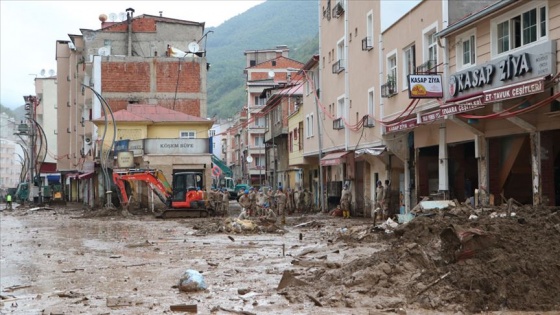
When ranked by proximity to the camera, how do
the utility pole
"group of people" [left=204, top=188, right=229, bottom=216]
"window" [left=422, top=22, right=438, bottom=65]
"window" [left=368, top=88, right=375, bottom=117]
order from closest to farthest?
"window" [left=422, top=22, right=438, bottom=65] → "window" [left=368, top=88, right=375, bottom=117] → "group of people" [left=204, top=188, right=229, bottom=216] → the utility pole

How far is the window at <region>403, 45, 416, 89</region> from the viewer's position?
25167mm

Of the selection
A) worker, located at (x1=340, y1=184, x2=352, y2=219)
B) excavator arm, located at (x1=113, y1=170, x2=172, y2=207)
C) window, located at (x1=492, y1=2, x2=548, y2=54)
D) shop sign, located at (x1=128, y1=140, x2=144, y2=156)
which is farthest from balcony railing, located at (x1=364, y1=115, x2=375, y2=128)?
shop sign, located at (x1=128, y1=140, x2=144, y2=156)

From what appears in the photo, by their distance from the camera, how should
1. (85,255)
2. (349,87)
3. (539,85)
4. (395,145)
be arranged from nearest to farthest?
(539,85)
(85,255)
(395,145)
(349,87)

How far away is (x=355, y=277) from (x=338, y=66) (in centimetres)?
2486

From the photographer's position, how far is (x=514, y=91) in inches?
656

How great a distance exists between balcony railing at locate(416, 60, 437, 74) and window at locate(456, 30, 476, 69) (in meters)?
1.34

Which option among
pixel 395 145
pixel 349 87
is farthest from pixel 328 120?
pixel 395 145

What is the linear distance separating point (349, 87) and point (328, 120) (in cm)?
534

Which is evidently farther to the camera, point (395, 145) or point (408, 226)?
point (395, 145)

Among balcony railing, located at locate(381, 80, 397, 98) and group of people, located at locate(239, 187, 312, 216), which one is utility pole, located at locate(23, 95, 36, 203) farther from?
balcony railing, located at locate(381, 80, 397, 98)

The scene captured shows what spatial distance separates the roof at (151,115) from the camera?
52719mm

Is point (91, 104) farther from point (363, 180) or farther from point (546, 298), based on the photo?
point (546, 298)

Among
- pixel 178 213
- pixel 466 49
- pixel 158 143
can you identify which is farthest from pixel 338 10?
pixel 158 143

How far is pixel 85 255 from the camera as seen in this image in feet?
64.4
